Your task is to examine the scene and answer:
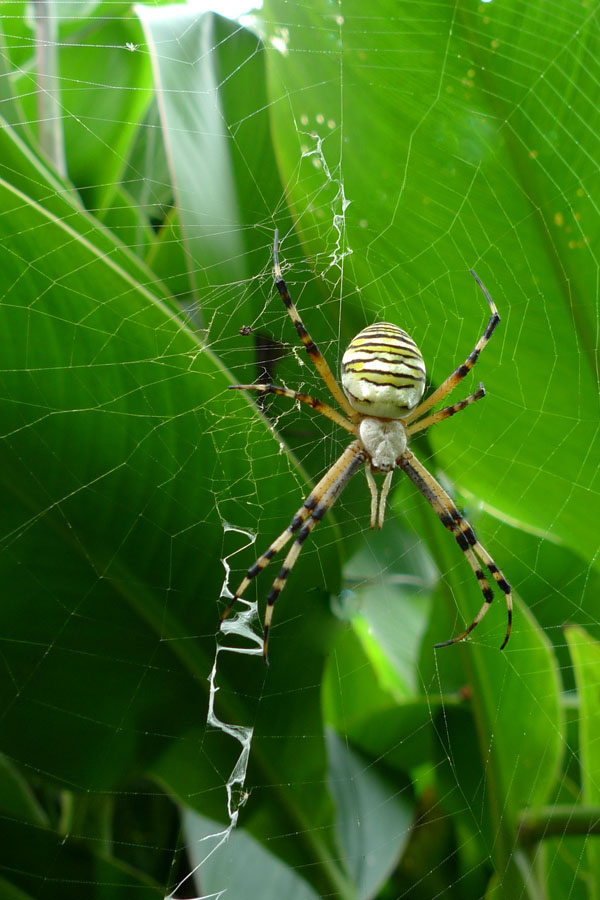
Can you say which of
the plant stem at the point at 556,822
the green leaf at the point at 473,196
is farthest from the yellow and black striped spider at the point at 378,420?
the plant stem at the point at 556,822

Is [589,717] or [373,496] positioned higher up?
[373,496]

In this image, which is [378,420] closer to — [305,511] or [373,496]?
[373,496]

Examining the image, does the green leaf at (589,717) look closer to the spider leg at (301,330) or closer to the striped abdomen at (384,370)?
the striped abdomen at (384,370)

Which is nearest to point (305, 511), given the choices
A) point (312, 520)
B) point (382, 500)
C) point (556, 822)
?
point (312, 520)

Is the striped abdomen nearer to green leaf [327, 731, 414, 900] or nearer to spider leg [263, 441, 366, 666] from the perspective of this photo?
spider leg [263, 441, 366, 666]

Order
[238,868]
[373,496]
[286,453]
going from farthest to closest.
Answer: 1. [373,496]
2. [238,868]
3. [286,453]

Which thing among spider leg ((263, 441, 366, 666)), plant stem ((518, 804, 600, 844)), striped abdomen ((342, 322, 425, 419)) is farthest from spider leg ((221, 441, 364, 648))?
plant stem ((518, 804, 600, 844))

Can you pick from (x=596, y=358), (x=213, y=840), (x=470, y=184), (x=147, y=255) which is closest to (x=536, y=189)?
(x=470, y=184)
